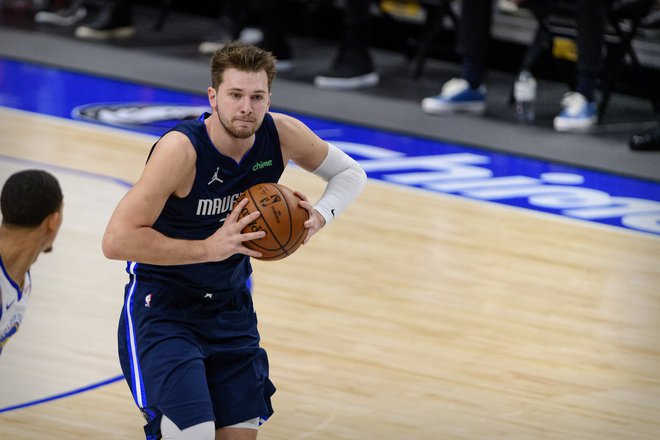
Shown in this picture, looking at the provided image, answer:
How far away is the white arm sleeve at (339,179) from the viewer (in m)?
4.27

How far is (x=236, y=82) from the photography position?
12.4ft

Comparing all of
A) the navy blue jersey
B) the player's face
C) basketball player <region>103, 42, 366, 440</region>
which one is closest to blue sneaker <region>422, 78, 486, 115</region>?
→ basketball player <region>103, 42, 366, 440</region>

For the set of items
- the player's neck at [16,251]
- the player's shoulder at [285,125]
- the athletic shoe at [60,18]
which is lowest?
the athletic shoe at [60,18]

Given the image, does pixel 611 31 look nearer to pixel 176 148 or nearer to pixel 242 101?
pixel 242 101

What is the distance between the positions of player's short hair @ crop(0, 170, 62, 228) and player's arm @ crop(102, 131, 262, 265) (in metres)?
0.36

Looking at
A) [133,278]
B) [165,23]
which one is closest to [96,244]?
[133,278]

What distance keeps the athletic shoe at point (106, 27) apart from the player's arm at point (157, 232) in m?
8.25

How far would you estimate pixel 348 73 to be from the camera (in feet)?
34.0

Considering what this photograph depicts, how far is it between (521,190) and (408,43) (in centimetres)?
372

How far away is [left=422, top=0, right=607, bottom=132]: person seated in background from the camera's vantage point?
910 cm

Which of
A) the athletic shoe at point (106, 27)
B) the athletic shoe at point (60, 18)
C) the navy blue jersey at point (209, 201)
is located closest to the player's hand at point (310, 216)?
the navy blue jersey at point (209, 201)

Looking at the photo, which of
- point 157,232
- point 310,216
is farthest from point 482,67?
point 157,232

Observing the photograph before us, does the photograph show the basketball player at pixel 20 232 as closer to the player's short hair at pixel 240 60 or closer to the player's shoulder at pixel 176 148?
the player's shoulder at pixel 176 148

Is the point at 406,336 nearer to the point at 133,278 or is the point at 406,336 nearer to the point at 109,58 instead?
the point at 133,278
